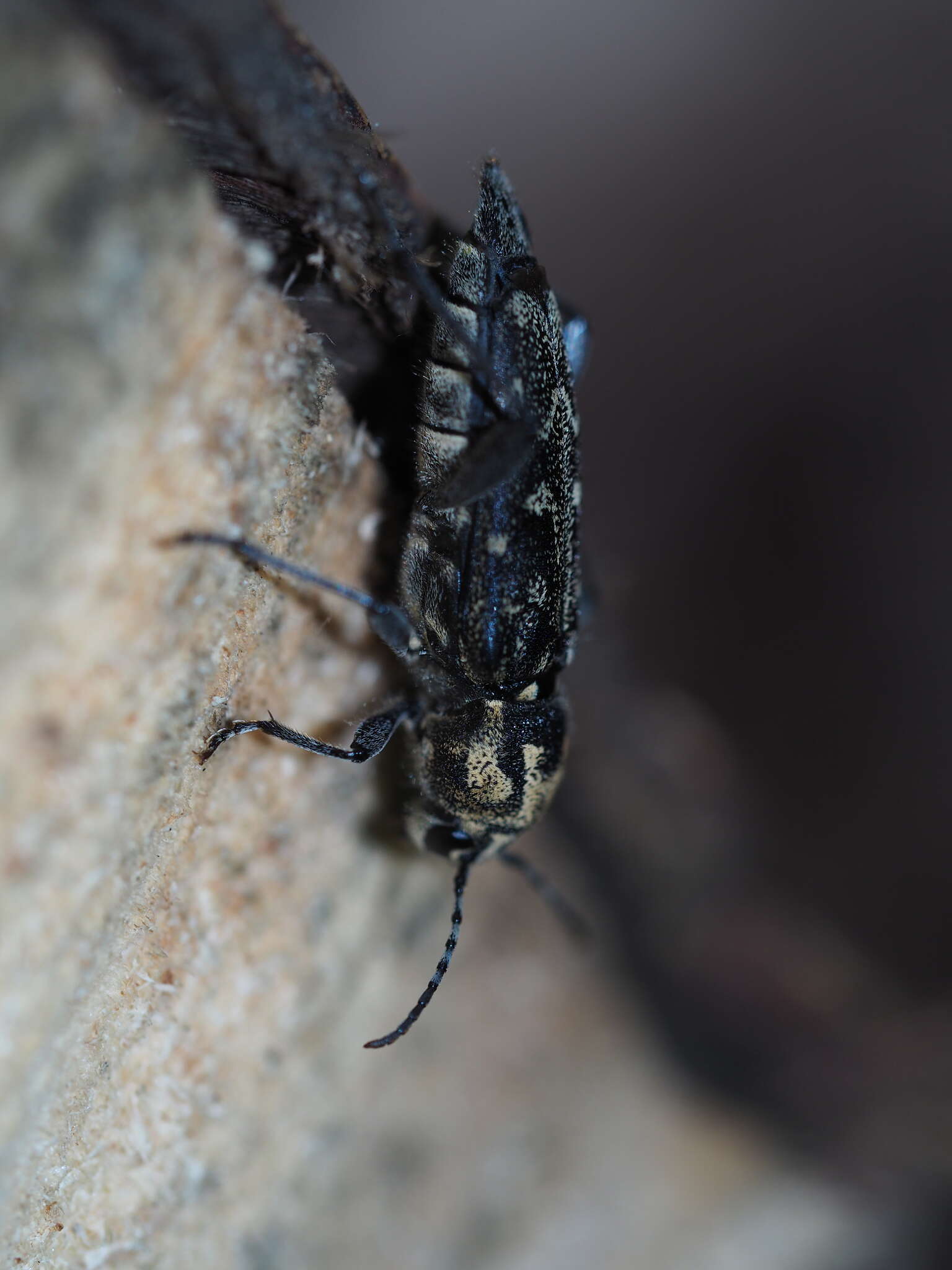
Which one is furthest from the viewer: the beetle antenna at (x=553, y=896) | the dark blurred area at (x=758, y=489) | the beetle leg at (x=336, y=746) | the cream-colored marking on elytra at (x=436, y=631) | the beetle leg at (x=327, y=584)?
the dark blurred area at (x=758, y=489)

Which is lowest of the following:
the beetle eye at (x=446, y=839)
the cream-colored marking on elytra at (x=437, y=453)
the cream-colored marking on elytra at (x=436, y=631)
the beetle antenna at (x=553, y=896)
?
the beetle antenna at (x=553, y=896)

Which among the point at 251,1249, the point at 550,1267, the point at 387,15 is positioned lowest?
the point at 550,1267

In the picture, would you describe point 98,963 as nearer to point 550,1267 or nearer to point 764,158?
point 550,1267

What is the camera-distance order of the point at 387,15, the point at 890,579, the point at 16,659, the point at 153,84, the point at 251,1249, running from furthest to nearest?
the point at 387,15, the point at 890,579, the point at 251,1249, the point at 153,84, the point at 16,659

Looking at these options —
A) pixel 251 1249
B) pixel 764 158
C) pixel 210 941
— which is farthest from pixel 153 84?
pixel 764 158

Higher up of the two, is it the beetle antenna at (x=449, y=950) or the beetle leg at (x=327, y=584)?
the beetle leg at (x=327, y=584)

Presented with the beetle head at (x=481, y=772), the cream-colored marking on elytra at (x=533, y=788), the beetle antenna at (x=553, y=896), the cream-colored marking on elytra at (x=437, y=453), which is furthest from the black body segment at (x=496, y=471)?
the beetle antenna at (x=553, y=896)

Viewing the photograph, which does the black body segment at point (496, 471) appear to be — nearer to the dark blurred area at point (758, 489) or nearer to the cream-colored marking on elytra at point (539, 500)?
the cream-colored marking on elytra at point (539, 500)
